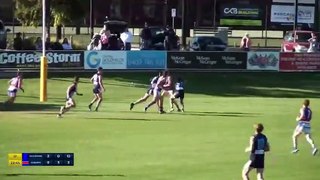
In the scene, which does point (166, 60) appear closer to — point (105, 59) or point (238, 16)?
point (105, 59)

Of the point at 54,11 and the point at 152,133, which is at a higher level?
the point at 54,11

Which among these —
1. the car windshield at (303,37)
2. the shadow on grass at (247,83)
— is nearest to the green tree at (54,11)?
the shadow on grass at (247,83)

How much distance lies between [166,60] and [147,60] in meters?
1.14

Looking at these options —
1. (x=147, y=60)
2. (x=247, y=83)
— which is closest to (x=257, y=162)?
(x=147, y=60)

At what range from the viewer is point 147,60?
1829 inches

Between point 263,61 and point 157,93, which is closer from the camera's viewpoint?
point 157,93

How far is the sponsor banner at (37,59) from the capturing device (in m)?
43.6

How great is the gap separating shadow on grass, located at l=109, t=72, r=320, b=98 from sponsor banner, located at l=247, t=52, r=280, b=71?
14.9 inches

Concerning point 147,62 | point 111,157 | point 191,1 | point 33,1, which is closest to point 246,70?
point 147,62

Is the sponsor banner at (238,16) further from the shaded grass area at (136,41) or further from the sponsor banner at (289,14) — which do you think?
Answer: the shaded grass area at (136,41)

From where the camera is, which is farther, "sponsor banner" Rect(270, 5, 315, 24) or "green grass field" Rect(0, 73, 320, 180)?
"sponsor banner" Rect(270, 5, 315, 24)

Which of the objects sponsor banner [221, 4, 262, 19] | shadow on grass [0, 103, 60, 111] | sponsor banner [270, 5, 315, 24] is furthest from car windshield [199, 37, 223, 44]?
shadow on grass [0, 103, 60, 111]

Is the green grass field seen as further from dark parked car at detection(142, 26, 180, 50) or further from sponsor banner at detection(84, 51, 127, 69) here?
dark parked car at detection(142, 26, 180, 50)

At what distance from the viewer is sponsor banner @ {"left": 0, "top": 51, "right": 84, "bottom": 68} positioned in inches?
1718
